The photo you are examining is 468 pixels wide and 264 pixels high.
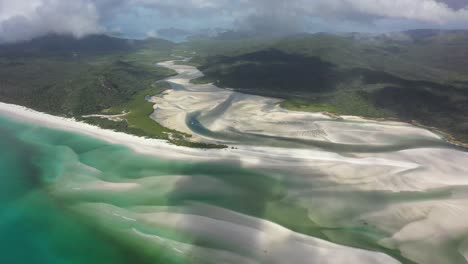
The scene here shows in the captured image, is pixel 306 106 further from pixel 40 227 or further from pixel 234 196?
pixel 40 227

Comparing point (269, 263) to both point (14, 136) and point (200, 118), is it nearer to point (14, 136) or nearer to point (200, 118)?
point (200, 118)

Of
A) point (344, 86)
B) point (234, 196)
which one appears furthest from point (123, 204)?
point (344, 86)

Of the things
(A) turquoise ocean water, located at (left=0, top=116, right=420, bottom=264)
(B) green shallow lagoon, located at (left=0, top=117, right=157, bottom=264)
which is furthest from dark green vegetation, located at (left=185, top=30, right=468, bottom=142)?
(B) green shallow lagoon, located at (left=0, top=117, right=157, bottom=264)

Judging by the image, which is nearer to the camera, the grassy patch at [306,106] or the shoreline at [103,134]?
the shoreline at [103,134]

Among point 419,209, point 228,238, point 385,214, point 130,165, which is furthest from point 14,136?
point 419,209

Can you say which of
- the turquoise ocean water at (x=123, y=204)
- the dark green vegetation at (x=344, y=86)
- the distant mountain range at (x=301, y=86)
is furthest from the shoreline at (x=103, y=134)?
the dark green vegetation at (x=344, y=86)

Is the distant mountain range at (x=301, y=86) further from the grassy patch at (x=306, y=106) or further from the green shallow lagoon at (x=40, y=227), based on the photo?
the green shallow lagoon at (x=40, y=227)

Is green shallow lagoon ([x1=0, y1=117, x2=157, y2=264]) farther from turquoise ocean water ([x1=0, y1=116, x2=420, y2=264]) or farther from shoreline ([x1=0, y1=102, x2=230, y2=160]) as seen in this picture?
shoreline ([x1=0, y1=102, x2=230, y2=160])

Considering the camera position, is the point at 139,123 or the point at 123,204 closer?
the point at 123,204
